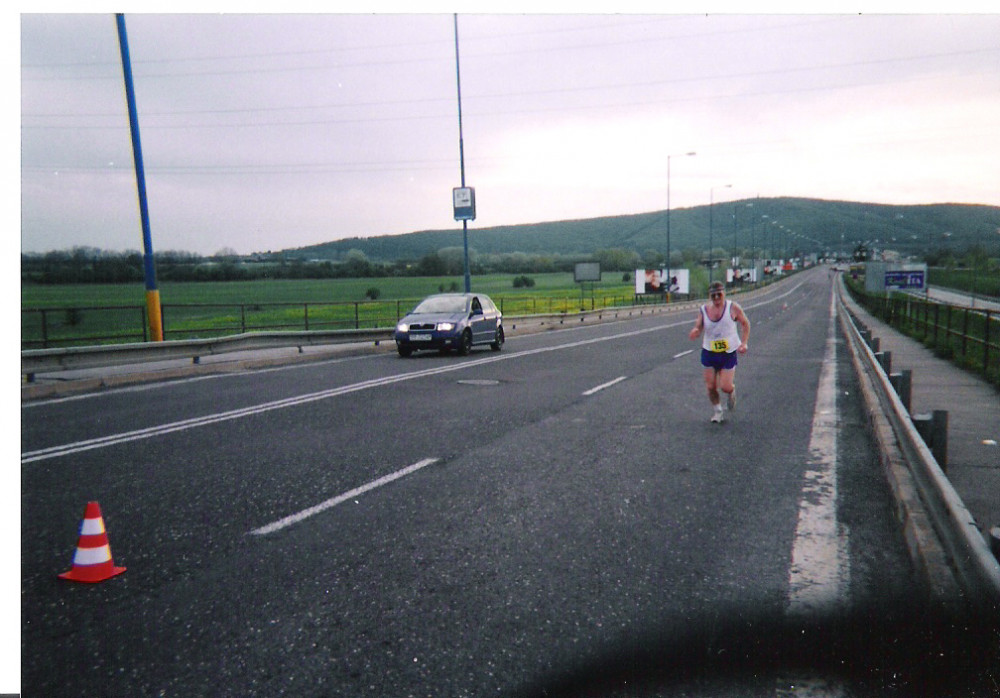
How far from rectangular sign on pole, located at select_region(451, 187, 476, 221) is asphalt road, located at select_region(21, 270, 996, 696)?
2009cm

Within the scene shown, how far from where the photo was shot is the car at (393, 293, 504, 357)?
63.7 feet

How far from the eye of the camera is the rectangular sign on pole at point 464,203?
2952 cm

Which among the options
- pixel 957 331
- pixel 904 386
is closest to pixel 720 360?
pixel 904 386

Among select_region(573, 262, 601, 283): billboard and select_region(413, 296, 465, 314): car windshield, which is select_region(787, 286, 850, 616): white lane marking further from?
select_region(573, 262, 601, 283): billboard

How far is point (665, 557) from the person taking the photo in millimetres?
4738

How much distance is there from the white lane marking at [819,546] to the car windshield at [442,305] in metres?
13.3

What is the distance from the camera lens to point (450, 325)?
19547 millimetres

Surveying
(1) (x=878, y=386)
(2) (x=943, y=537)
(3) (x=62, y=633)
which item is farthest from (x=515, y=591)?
(1) (x=878, y=386)

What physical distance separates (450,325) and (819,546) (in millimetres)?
15030

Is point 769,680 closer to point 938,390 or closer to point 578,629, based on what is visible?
point 578,629

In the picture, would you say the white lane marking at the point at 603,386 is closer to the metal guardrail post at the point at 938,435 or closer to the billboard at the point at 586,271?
the metal guardrail post at the point at 938,435

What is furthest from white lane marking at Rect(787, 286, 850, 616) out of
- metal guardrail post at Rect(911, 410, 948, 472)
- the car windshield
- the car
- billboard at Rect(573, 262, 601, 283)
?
billboard at Rect(573, 262, 601, 283)

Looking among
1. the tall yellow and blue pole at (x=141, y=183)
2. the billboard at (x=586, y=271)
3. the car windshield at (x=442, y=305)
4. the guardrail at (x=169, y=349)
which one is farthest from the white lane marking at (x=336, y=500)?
the billboard at (x=586, y=271)

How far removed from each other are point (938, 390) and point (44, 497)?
42.8ft
